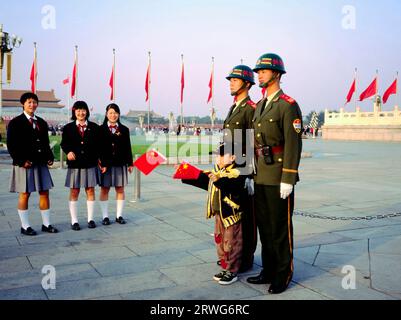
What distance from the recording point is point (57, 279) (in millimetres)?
3857

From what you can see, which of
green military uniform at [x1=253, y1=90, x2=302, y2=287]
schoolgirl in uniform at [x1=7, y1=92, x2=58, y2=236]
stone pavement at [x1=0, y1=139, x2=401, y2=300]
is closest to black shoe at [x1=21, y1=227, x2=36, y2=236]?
schoolgirl in uniform at [x1=7, y1=92, x2=58, y2=236]

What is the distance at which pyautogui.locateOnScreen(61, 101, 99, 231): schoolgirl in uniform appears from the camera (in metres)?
5.80

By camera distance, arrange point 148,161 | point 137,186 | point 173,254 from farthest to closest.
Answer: point 137,186 → point 148,161 → point 173,254

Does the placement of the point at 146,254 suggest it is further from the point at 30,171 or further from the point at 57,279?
the point at 30,171

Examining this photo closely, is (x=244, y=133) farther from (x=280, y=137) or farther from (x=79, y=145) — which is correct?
(x=79, y=145)

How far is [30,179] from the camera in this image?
18.0 ft

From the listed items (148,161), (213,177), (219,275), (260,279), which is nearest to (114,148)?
(148,161)

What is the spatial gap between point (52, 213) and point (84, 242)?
1.89 m

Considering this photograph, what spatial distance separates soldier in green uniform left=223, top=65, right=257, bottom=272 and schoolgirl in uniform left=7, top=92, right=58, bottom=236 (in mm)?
2709

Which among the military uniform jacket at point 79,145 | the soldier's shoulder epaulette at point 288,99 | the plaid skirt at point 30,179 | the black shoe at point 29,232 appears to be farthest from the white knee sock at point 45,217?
the soldier's shoulder epaulette at point 288,99

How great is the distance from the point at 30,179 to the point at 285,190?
139 inches

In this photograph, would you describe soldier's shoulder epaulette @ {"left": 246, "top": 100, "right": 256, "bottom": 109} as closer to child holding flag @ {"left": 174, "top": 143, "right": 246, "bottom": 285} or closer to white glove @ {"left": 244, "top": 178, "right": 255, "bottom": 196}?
child holding flag @ {"left": 174, "top": 143, "right": 246, "bottom": 285}
